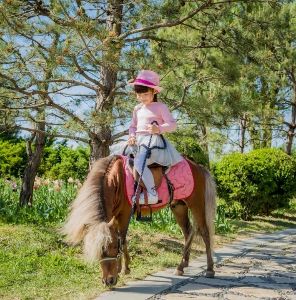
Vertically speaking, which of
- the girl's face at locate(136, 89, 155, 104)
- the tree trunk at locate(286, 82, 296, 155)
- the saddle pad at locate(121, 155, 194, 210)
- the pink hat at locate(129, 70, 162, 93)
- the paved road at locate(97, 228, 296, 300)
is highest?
the tree trunk at locate(286, 82, 296, 155)

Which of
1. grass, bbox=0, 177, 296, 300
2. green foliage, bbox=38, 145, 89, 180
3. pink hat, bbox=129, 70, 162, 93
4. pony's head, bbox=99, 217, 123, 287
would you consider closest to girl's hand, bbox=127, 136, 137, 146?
pink hat, bbox=129, 70, 162, 93

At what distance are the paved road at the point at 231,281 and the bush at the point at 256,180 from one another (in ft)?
13.1

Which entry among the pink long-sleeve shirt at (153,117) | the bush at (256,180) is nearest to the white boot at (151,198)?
the pink long-sleeve shirt at (153,117)

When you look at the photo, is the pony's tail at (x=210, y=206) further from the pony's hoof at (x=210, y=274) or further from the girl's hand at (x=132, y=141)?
the girl's hand at (x=132, y=141)

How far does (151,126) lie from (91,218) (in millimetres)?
1047

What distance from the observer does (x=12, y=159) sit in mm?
14758

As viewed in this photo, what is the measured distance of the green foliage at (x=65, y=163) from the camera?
1517 centimetres

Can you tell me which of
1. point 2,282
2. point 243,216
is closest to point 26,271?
point 2,282

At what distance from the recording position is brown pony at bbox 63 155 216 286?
3510 millimetres

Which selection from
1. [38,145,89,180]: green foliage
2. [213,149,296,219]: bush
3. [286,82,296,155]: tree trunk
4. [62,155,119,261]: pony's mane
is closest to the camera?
[62,155,119,261]: pony's mane

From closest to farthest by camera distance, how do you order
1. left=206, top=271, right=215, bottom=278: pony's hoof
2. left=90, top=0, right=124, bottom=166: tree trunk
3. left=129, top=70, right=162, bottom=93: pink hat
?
left=129, top=70, right=162, bottom=93: pink hat < left=206, top=271, right=215, bottom=278: pony's hoof < left=90, top=0, right=124, bottom=166: tree trunk

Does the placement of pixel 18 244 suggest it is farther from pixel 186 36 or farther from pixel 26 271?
pixel 186 36

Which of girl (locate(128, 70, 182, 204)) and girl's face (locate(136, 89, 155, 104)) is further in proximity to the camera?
girl's face (locate(136, 89, 155, 104))

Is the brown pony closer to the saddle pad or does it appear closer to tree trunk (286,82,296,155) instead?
the saddle pad
